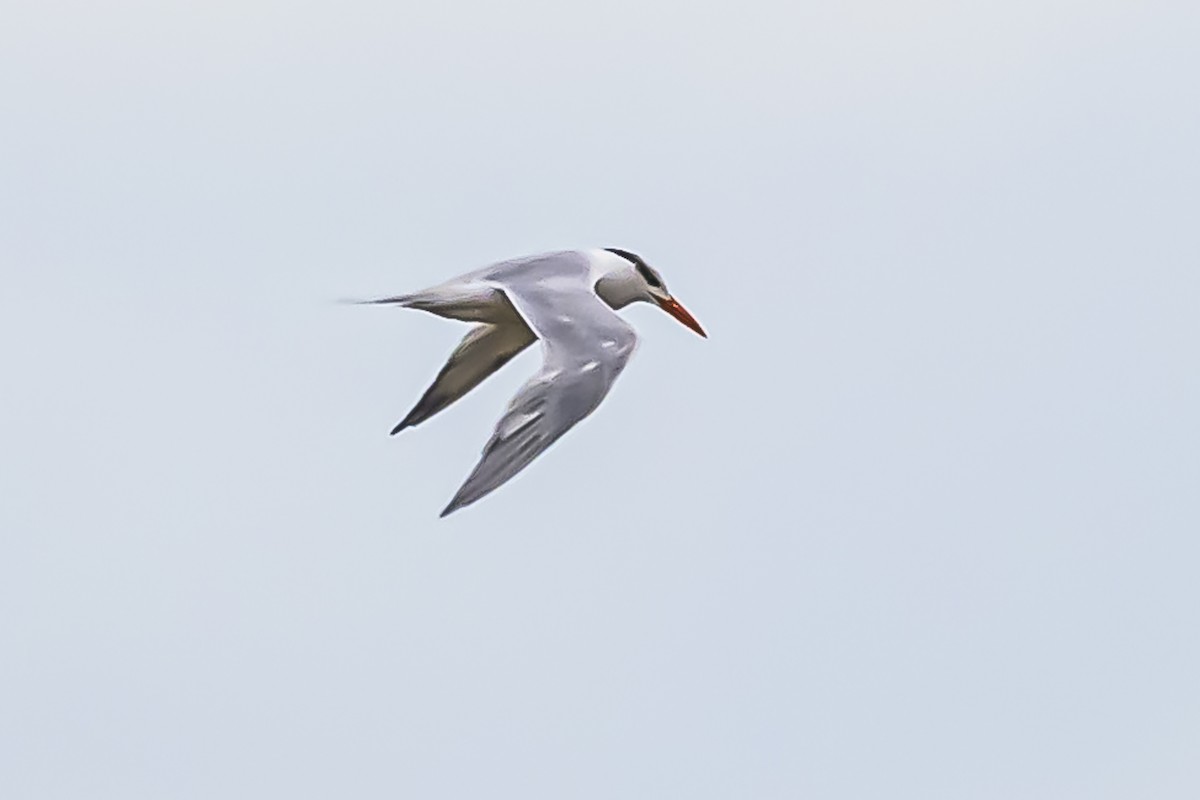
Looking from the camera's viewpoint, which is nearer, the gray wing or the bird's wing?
the gray wing

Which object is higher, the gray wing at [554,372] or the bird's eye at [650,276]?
the bird's eye at [650,276]

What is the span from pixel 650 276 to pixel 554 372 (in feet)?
15.5

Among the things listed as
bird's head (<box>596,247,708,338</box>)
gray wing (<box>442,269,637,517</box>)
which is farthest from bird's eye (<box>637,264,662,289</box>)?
gray wing (<box>442,269,637,517</box>)

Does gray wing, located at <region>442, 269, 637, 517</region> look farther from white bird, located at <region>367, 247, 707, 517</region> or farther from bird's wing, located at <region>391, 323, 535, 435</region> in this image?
bird's wing, located at <region>391, 323, 535, 435</region>

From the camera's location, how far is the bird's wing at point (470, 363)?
18.5m

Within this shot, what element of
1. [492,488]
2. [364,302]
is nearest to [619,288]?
[364,302]

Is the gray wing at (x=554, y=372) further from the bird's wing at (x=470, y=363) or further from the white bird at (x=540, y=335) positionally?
the bird's wing at (x=470, y=363)

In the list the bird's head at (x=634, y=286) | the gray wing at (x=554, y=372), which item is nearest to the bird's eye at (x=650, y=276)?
the bird's head at (x=634, y=286)

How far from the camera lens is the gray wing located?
44.6 feet

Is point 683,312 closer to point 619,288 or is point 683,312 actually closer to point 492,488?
point 619,288

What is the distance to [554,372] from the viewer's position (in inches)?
569

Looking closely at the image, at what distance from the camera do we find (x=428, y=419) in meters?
18.8

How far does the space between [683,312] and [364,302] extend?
3.10 m

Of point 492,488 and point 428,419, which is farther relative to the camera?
point 428,419
